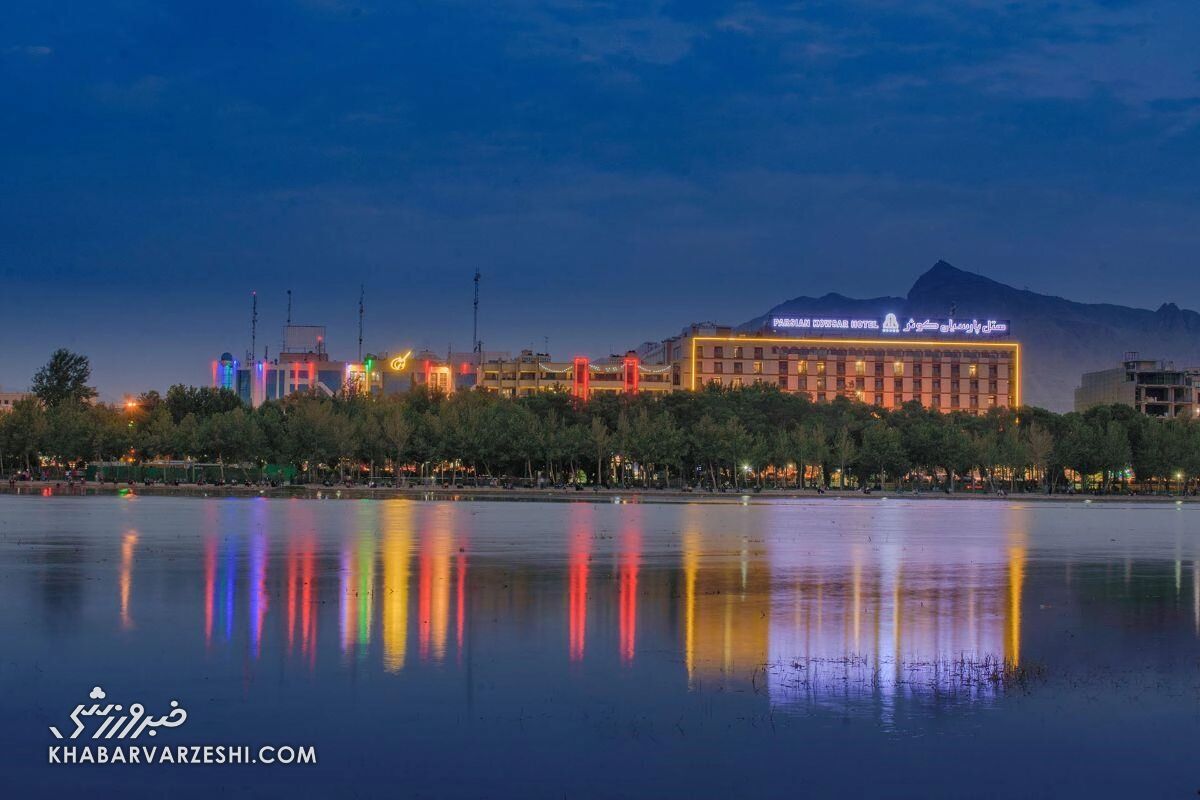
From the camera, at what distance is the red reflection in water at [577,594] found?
81.4 ft

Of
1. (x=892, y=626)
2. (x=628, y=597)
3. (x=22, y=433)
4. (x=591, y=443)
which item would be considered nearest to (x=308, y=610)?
(x=628, y=597)

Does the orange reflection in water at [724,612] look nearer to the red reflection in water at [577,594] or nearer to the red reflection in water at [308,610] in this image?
the red reflection in water at [577,594]

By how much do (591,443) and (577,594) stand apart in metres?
138

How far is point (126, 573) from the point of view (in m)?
36.2

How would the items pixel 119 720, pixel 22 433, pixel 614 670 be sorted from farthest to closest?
1. pixel 22 433
2. pixel 614 670
3. pixel 119 720

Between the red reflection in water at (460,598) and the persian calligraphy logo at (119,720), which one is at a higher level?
the red reflection in water at (460,598)

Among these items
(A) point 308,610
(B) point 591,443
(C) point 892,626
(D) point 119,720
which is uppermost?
(B) point 591,443

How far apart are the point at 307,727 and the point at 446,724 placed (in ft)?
6.11

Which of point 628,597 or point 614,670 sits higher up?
point 628,597

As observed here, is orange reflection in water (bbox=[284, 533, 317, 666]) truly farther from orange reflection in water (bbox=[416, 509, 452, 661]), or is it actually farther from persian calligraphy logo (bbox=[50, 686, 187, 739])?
persian calligraphy logo (bbox=[50, 686, 187, 739])

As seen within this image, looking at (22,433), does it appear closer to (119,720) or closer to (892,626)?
(892,626)

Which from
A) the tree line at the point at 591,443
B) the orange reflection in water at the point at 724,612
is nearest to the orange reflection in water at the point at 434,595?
the orange reflection in water at the point at 724,612

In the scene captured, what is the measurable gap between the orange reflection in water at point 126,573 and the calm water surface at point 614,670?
29cm

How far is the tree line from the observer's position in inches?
6594
